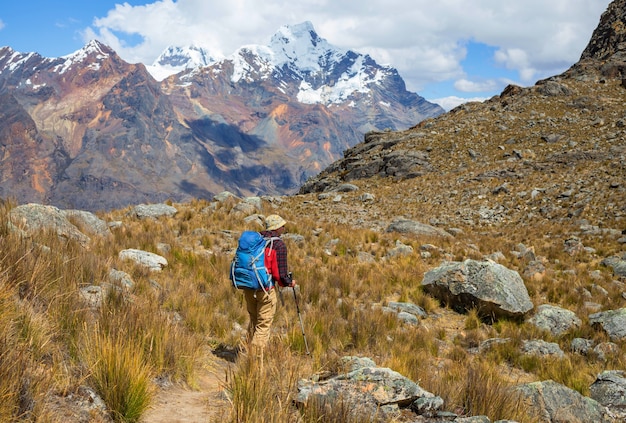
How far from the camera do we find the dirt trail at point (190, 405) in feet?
11.6

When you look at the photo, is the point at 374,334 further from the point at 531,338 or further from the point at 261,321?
the point at 531,338

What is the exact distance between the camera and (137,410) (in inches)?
131

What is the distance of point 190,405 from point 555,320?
28.1 ft

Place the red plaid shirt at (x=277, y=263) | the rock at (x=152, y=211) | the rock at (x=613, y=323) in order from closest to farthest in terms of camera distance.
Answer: the red plaid shirt at (x=277, y=263), the rock at (x=613, y=323), the rock at (x=152, y=211)

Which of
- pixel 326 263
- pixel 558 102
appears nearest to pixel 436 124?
pixel 558 102

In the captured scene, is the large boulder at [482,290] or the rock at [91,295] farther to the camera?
the large boulder at [482,290]

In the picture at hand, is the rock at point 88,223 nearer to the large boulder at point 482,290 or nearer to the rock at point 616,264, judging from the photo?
the large boulder at point 482,290

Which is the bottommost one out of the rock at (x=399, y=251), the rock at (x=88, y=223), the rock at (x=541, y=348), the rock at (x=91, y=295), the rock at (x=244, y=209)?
the rock at (x=541, y=348)

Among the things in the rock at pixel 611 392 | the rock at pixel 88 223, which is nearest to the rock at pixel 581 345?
the rock at pixel 611 392

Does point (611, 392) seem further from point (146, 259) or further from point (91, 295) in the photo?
point (146, 259)

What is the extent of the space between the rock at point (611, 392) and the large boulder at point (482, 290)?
3610mm

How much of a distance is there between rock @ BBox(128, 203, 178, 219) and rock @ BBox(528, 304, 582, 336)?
1467 cm

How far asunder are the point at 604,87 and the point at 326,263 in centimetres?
4377

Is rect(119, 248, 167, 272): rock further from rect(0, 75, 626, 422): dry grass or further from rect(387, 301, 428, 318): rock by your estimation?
rect(387, 301, 428, 318): rock
